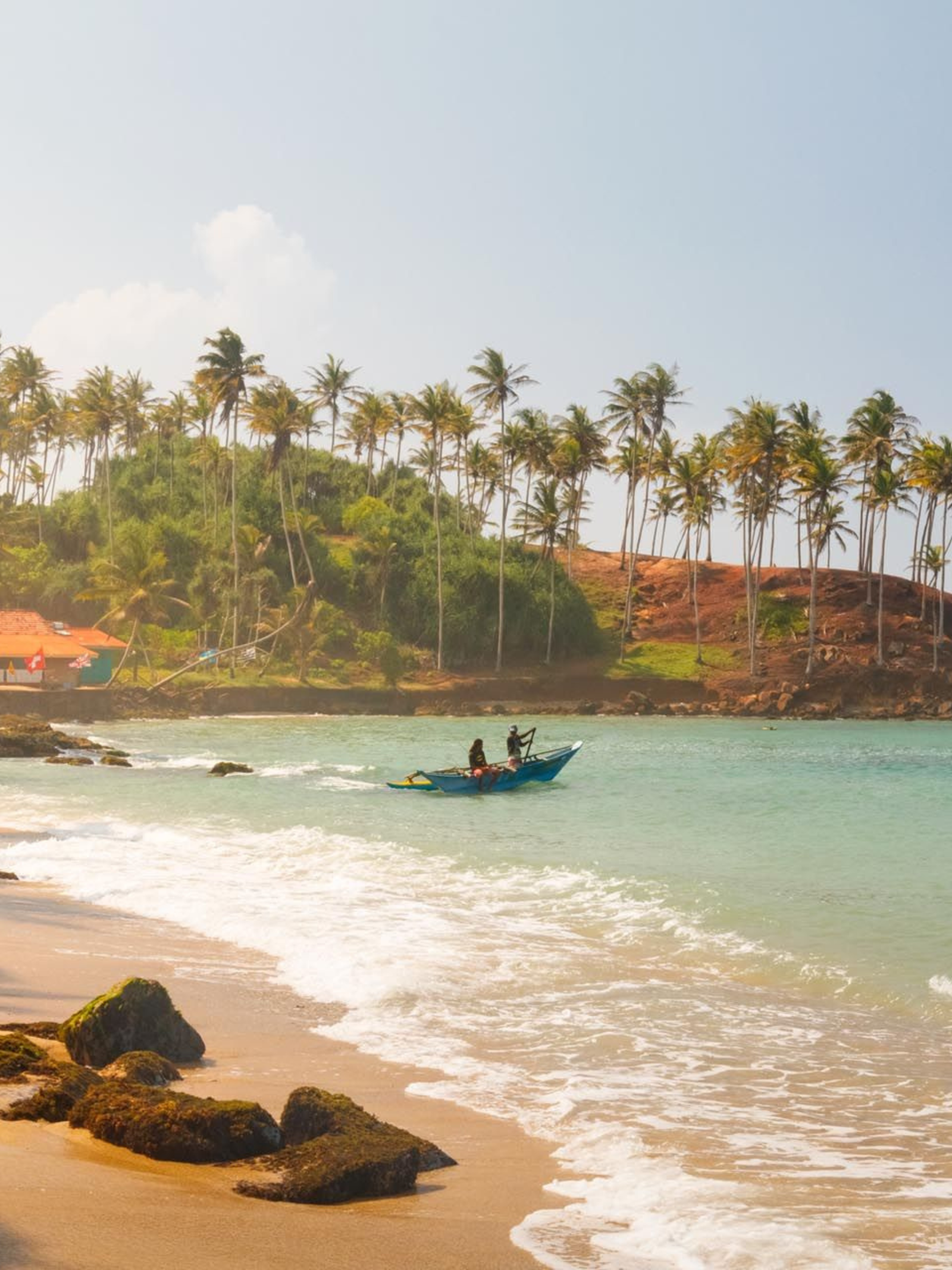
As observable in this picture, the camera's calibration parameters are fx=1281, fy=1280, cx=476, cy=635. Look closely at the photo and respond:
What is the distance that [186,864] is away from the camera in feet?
63.3

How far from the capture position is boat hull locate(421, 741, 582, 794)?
32312 millimetres

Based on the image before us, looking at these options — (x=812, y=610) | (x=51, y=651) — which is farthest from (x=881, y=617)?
(x=51, y=651)

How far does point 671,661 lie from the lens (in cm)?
8569

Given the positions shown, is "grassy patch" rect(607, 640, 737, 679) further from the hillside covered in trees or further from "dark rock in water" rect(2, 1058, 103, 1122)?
"dark rock in water" rect(2, 1058, 103, 1122)

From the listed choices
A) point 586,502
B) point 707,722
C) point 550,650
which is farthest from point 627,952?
point 586,502

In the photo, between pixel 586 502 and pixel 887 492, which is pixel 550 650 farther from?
pixel 887 492

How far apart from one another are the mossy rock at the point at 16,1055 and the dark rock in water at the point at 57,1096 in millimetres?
203

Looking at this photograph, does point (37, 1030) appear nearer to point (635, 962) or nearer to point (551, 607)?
point (635, 962)

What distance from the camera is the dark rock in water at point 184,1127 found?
6266 mm

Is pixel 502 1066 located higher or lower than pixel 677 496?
lower

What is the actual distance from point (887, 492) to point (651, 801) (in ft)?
199

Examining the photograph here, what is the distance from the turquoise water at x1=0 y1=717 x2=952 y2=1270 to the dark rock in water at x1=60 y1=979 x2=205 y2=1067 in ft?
4.82

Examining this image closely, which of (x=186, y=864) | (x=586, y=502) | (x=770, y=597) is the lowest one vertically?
(x=186, y=864)

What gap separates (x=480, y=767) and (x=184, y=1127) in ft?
87.4
